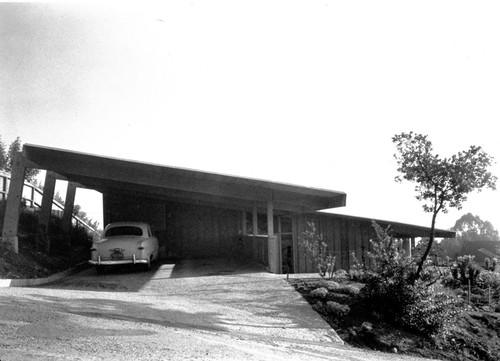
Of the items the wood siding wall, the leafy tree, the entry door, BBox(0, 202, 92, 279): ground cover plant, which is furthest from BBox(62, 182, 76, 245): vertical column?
the leafy tree

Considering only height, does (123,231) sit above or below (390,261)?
above

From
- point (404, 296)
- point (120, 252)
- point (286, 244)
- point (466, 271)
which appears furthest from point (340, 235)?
point (404, 296)

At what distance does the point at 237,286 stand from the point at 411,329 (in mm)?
4283

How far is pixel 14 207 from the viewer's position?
47.4 feet

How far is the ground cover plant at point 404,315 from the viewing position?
832cm

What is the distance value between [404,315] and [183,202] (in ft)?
48.6

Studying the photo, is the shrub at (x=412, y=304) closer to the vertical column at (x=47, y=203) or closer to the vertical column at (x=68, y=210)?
the vertical column at (x=47, y=203)

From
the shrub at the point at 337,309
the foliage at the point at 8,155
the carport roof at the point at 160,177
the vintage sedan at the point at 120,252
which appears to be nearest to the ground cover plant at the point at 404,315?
the shrub at the point at 337,309

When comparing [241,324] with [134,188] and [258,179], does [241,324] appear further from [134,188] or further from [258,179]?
[134,188]

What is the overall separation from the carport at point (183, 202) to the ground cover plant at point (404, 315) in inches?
167

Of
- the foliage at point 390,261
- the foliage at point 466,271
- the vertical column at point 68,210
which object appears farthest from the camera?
the vertical column at point 68,210

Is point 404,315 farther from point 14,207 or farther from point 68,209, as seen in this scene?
point 68,209

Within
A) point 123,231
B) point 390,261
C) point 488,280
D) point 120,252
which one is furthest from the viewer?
point 123,231

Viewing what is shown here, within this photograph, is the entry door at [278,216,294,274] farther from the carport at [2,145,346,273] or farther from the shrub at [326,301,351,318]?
the shrub at [326,301,351,318]
